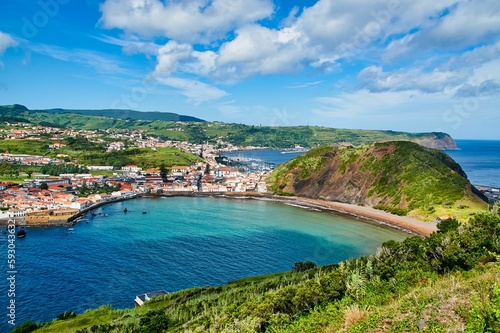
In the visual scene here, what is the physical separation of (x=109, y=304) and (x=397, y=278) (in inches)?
971

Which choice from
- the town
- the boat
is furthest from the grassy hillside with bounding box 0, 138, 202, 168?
the boat

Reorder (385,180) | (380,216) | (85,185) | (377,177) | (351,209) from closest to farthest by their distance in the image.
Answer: (380,216)
(351,209)
(385,180)
(377,177)
(85,185)

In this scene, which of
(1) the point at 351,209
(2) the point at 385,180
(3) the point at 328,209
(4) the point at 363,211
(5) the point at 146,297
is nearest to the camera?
(5) the point at 146,297

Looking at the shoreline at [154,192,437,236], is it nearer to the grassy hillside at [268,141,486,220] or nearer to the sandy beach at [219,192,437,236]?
the sandy beach at [219,192,437,236]

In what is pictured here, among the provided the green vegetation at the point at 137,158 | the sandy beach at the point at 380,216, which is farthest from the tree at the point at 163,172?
the sandy beach at the point at 380,216

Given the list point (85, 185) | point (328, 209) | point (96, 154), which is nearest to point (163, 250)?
point (328, 209)

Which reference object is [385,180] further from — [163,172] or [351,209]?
[163,172]

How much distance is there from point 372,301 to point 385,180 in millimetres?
66800

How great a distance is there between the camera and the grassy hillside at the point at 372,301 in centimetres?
1034

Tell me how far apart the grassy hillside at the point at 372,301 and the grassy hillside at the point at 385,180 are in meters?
40.4

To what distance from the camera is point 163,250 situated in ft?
146

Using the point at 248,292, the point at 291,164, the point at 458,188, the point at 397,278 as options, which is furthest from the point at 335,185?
the point at 397,278

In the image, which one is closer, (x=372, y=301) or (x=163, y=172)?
(x=372, y=301)

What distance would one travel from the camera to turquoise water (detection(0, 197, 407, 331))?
33.0 m
